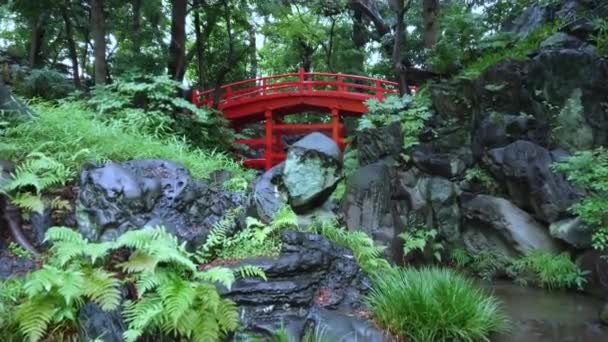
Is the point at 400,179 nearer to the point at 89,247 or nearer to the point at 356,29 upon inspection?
the point at 89,247

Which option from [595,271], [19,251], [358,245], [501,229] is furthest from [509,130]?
[19,251]

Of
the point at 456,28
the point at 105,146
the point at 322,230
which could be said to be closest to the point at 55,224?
the point at 105,146

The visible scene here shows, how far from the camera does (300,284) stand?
4641 millimetres

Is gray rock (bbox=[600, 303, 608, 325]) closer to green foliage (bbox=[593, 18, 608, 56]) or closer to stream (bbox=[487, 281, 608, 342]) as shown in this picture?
stream (bbox=[487, 281, 608, 342])

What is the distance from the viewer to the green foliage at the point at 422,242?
777 cm

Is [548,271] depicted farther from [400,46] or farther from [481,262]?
[400,46]

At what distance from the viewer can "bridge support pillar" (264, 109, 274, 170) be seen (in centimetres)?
1520

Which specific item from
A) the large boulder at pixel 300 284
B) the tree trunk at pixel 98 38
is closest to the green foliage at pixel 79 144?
the large boulder at pixel 300 284

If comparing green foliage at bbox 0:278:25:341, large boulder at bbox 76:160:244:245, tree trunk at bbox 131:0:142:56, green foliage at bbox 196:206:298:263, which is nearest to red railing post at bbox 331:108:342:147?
tree trunk at bbox 131:0:142:56

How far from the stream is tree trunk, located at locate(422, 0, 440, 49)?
24.8 feet

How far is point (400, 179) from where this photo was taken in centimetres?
892

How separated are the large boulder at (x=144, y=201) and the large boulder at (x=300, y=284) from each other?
932 millimetres

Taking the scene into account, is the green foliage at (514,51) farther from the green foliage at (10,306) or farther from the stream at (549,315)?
the green foliage at (10,306)

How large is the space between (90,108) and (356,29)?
547 inches
